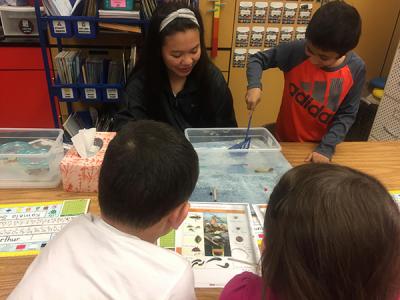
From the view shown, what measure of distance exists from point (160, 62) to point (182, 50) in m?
0.14

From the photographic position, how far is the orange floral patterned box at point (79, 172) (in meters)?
1.05

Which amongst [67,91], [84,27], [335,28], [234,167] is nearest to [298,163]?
[234,167]

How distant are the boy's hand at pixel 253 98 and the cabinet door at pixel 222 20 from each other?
43.5 inches

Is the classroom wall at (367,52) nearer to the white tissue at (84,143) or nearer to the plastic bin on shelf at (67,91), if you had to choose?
the plastic bin on shelf at (67,91)

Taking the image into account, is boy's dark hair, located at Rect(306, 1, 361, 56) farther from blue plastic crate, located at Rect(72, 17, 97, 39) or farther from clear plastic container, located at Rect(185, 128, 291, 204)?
blue plastic crate, located at Rect(72, 17, 97, 39)

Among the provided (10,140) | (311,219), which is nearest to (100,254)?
(311,219)

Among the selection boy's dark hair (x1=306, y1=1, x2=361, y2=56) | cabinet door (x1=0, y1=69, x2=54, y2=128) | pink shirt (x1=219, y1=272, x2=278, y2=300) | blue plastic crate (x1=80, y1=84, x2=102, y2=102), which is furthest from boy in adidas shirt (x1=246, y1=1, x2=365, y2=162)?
cabinet door (x1=0, y1=69, x2=54, y2=128)

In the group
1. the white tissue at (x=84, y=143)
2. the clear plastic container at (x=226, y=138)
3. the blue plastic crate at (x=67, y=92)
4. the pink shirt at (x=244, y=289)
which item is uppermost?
the white tissue at (x=84, y=143)

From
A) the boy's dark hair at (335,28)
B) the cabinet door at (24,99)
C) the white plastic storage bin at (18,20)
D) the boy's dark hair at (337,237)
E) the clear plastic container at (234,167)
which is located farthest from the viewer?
the cabinet door at (24,99)

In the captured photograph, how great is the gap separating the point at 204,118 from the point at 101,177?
43.3 inches

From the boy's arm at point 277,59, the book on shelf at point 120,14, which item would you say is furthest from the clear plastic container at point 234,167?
the book on shelf at point 120,14

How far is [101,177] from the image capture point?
69 cm

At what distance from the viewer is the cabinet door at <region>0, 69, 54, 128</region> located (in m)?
2.50

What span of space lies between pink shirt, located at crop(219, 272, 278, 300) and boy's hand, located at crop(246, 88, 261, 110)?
76 centimetres
